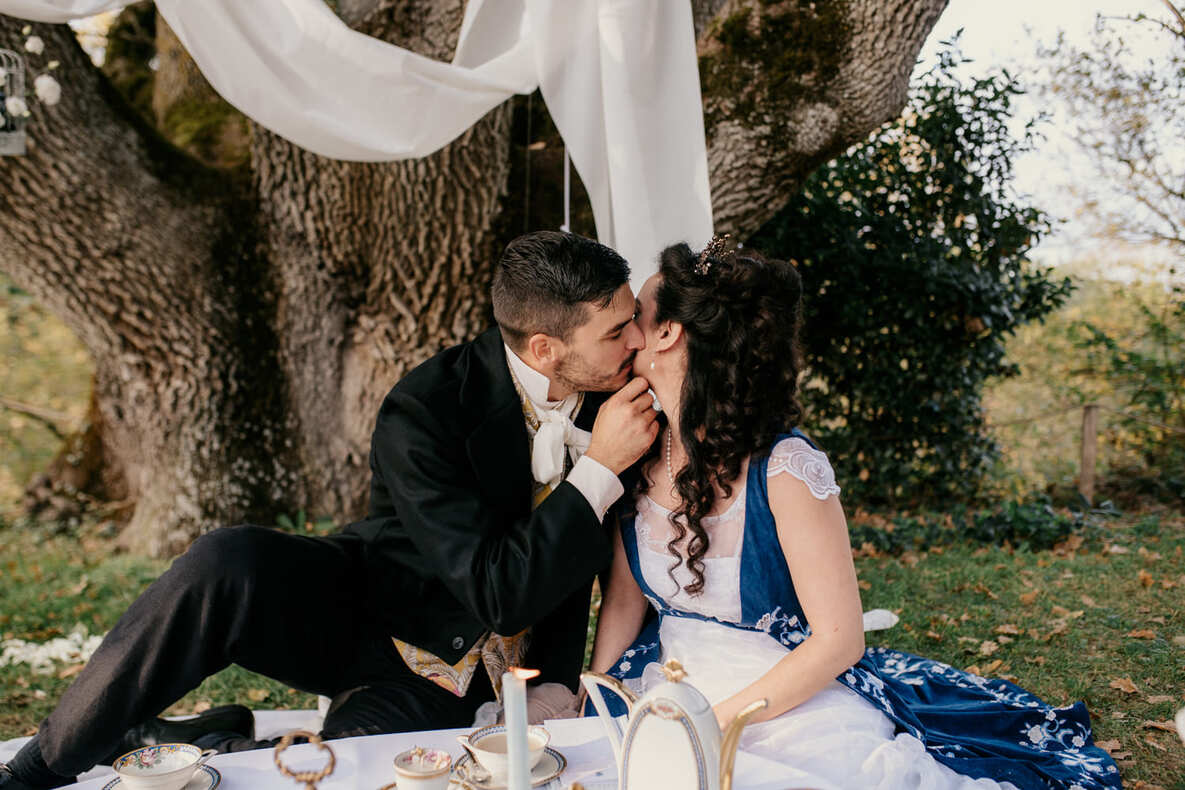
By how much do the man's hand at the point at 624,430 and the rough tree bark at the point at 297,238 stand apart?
265 centimetres

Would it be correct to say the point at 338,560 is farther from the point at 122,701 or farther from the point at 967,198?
the point at 967,198

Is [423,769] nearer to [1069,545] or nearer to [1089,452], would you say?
[1069,545]

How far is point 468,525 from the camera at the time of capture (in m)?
2.22

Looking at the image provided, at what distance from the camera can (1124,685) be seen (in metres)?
3.35

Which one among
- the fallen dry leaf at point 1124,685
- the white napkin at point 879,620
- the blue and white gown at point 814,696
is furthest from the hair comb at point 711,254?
the fallen dry leaf at point 1124,685

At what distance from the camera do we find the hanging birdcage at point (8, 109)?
380 centimetres

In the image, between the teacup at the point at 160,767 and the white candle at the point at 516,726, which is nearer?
the white candle at the point at 516,726

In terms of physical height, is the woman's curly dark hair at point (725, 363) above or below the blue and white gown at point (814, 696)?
above

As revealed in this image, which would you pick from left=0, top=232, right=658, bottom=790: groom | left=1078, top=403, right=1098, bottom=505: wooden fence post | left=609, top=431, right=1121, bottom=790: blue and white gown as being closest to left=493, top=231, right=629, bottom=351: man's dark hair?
left=0, top=232, right=658, bottom=790: groom

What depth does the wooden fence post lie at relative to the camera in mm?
6980

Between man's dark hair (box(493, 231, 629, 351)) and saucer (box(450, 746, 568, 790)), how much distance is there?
111 centimetres

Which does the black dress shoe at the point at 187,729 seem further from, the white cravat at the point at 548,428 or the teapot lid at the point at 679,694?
the teapot lid at the point at 679,694

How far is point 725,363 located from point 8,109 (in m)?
3.30

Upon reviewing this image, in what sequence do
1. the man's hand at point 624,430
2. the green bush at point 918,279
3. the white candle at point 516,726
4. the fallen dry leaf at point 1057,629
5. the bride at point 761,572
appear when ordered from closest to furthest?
the white candle at point 516,726 → the bride at point 761,572 → the man's hand at point 624,430 → the fallen dry leaf at point 1057,629 → the green bush at point 918,279
